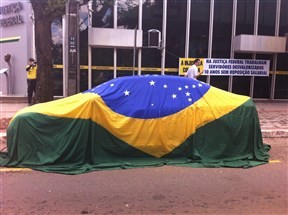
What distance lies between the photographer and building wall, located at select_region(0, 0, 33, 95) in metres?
14.2

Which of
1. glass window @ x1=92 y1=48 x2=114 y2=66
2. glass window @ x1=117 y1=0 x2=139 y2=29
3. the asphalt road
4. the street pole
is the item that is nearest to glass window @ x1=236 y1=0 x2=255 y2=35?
glass window @ x1=117 y1=0 x2=139 y2=29

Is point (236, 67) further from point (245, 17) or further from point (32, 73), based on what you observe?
point (32, 73)

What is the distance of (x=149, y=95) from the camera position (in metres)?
6.34

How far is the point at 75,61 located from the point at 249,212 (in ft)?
21.5

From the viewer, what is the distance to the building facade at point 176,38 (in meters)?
14.2

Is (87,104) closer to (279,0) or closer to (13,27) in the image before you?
(13,27)

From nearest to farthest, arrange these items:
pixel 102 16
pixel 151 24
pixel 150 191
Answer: pixel 150 191
pixel 102 16
pixel 151 24

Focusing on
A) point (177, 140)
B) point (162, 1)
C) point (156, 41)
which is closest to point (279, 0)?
point (162, 1)

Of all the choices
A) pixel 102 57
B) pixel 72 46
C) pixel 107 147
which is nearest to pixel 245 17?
pixel 102 57

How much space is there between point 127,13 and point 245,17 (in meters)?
5.14

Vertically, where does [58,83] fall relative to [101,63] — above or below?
below

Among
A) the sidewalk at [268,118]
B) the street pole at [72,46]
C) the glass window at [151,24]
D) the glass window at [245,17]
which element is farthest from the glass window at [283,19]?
the street pole at [72,46]

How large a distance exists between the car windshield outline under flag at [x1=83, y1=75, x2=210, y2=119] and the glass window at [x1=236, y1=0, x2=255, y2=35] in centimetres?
994

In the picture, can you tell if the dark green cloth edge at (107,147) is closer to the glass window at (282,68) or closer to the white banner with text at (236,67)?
the white banner with text at (236,67)
